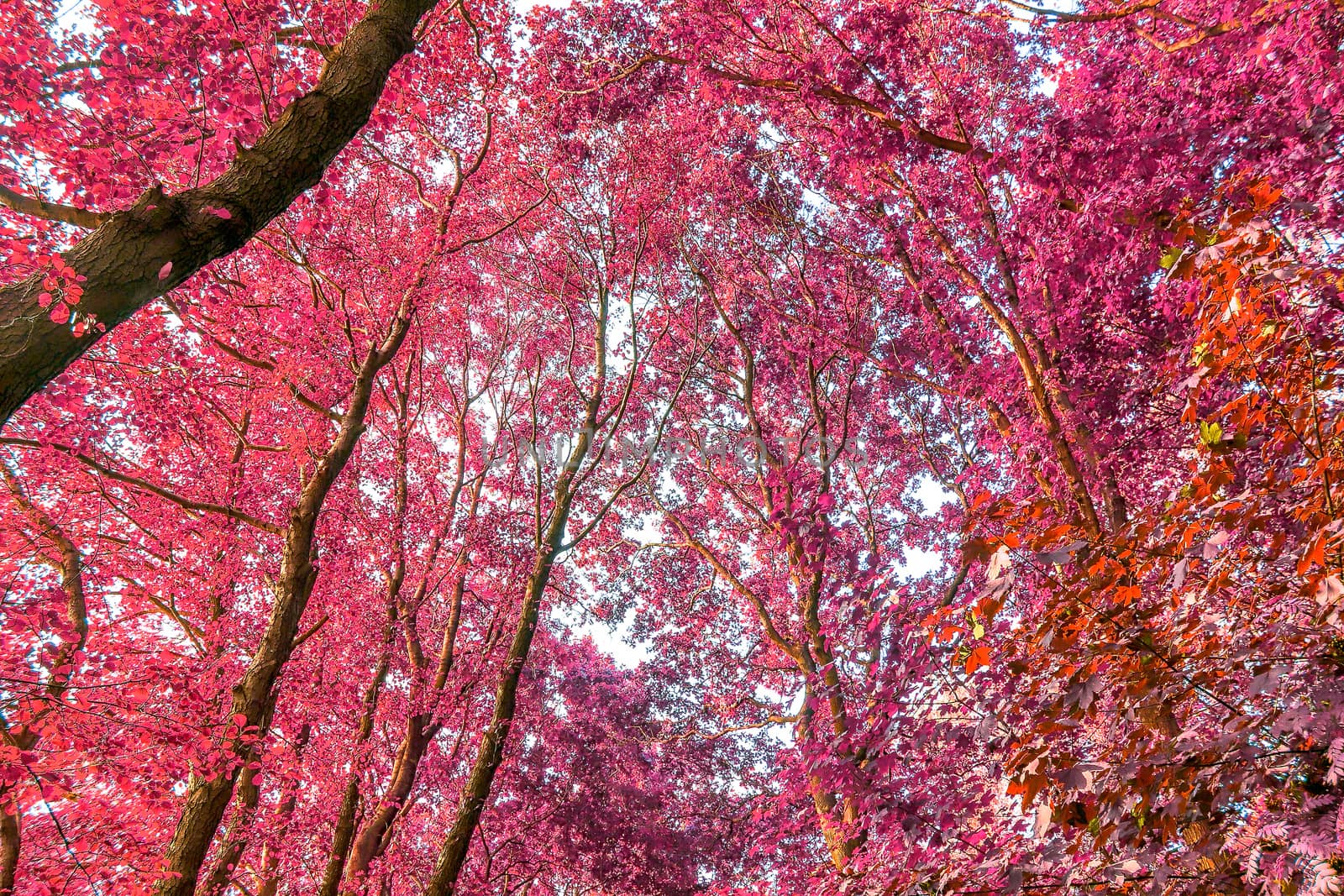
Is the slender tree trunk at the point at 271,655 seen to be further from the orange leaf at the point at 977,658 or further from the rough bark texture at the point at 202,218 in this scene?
the orange leaf at the point at 977,658

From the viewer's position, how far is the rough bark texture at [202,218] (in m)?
2.66

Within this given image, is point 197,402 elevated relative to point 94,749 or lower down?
elevated

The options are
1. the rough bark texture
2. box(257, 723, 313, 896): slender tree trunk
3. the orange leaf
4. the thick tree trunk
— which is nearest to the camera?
the rough bark texture

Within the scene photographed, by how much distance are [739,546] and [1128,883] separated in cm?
972

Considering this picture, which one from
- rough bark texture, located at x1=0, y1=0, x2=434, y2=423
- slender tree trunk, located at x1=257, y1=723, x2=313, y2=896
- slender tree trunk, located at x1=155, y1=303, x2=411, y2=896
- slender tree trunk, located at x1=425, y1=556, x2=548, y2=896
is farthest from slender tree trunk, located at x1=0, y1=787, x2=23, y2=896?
rough bark texture, located at x1=0, y1=0, x2=434, y2=423

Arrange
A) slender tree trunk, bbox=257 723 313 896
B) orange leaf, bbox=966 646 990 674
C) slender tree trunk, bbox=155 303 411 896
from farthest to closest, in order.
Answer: slender tree trunk, bbox=257 723 313 896, slender tree trunk, bbox=155 303 411 896, orange leaf, bbox=966 646 990 674

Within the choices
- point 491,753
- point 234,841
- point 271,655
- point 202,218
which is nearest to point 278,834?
point 234,841

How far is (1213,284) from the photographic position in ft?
9.39

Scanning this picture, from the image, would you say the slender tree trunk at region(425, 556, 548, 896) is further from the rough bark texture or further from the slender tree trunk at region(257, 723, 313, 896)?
the rough bark texture

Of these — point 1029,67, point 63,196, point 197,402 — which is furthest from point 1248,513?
point 197,402

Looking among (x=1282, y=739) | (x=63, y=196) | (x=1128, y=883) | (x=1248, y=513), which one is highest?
(x=63, y=196)

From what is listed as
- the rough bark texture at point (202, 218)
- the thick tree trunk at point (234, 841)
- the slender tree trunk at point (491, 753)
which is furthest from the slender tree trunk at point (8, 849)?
the rough bark texture at point (202, 218)

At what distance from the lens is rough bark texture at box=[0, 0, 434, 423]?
266 centimetres

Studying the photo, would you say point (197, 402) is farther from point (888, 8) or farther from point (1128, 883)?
point (1128, 883)
